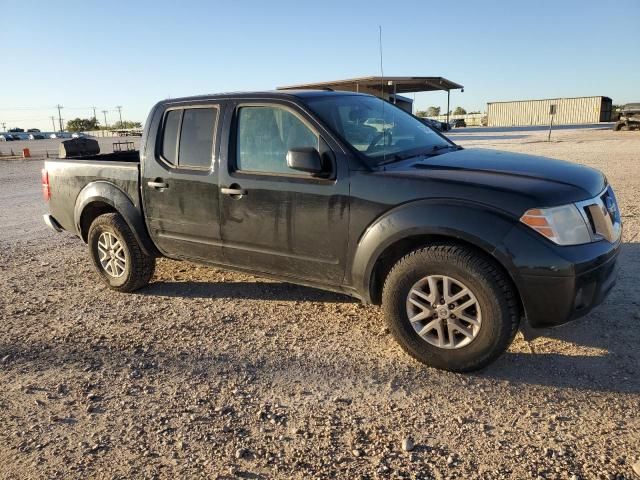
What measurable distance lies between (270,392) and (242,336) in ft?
2.99

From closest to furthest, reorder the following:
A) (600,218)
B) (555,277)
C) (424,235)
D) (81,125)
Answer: (555,277) → (600,218) → (424,235) → (81,125)

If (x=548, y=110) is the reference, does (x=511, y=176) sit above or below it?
below

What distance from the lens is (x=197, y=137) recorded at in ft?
14.6

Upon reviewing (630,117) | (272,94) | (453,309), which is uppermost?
(630,117)

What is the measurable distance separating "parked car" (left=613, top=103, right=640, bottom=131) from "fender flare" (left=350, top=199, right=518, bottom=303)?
135 feet

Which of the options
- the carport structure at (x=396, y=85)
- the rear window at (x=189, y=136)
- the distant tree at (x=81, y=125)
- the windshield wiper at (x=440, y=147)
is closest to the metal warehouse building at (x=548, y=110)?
the carport structure at (x=396, y=85)

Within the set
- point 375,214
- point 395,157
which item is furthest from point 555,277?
point 395,157

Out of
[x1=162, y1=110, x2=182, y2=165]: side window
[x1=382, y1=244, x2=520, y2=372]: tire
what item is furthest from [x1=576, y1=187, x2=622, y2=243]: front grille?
[x1=162, y1=110, x2=182, y2=165]: side window

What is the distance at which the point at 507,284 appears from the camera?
3158mm

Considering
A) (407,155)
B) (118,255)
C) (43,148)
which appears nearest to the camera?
(407,155)

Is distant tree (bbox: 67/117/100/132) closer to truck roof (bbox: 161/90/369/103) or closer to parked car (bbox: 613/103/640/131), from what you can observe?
parked car (bbox: 613/103/640/131)

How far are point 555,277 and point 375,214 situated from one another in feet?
3.87

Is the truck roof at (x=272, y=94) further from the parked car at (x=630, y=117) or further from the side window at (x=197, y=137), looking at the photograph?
the parked car at (x=630, y=117)

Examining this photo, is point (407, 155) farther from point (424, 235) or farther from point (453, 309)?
point (453, 309)
